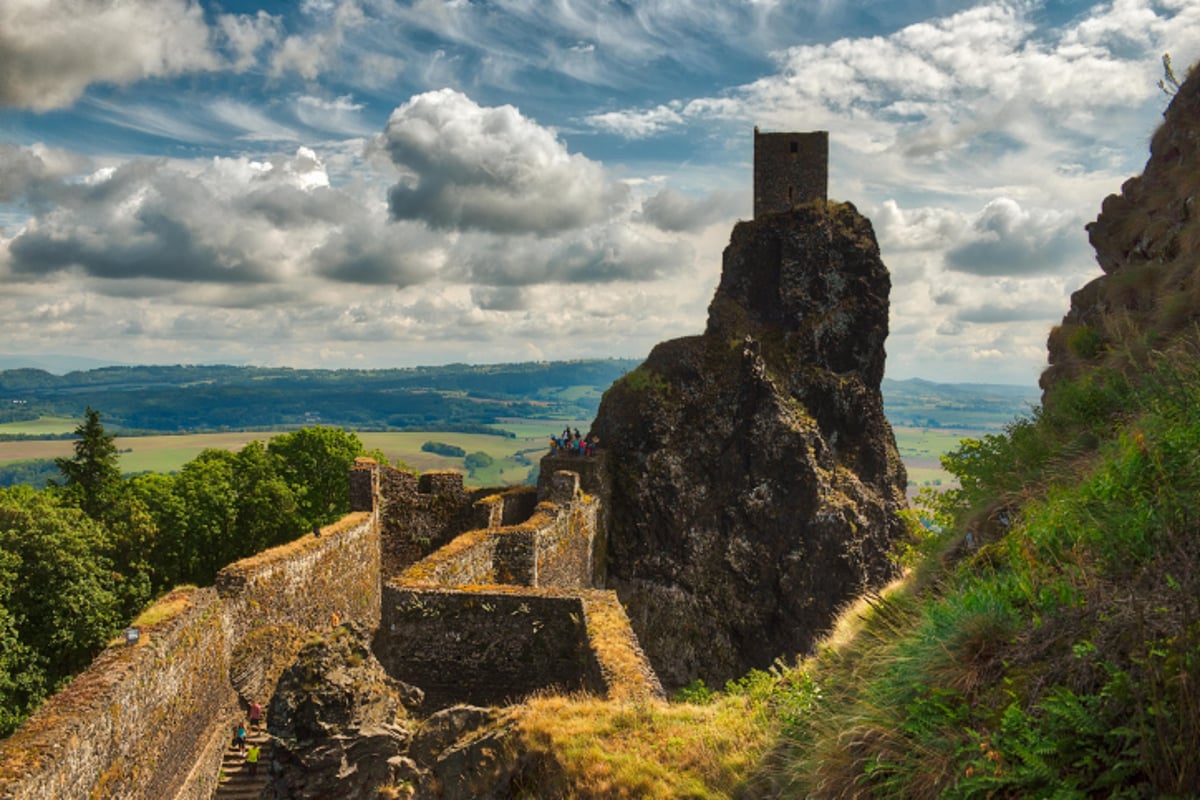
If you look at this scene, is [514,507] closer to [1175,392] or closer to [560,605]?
[560,605]

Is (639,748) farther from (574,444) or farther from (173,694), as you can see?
(574,444)

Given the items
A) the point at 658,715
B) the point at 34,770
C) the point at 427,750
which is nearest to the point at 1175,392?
the point at 658,715

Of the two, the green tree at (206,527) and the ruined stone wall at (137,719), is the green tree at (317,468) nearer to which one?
the green tree at (206,527)

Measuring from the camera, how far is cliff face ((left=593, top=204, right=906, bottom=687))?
3778cm

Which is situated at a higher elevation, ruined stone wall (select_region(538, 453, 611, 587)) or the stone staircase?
ruined stone wall (select_region(538, 453, 611, 587))

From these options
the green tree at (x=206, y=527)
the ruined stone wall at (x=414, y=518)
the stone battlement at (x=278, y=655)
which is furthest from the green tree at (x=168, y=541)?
the stone battlement at (x=278, y=655)

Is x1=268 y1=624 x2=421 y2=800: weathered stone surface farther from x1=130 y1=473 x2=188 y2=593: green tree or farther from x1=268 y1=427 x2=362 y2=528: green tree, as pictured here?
x1=268 y1=427 x2=362 y2=528: green tree

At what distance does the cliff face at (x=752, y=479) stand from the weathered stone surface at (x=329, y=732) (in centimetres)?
2841

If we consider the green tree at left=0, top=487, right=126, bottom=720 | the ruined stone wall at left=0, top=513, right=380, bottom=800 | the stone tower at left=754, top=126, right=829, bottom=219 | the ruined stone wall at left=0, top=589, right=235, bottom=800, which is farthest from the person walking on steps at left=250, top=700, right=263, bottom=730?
the stone tower at left=754, top=126, right=829, bottom=219

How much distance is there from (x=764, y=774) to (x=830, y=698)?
0.77 m

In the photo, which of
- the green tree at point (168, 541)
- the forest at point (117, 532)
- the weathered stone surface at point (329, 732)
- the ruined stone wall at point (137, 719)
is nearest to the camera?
the weathered stone surface at point (329, 732)

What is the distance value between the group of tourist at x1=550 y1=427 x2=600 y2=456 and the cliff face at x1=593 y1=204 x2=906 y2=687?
2.83 ft

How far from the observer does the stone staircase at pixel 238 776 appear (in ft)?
53.2

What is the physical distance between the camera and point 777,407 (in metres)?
39.4
